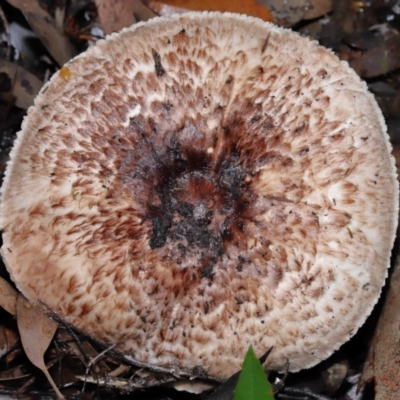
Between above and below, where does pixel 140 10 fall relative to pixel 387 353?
above

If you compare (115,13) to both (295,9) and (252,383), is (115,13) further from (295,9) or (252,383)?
(252,383)

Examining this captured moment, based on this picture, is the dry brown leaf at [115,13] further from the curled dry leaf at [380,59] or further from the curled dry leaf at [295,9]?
the curled dry leaf at [380,59]

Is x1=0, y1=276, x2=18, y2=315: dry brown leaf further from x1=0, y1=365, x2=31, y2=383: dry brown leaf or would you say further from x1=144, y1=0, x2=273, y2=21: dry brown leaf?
x1=144, y1=0, x2=273, y2=21: dry brown leaf

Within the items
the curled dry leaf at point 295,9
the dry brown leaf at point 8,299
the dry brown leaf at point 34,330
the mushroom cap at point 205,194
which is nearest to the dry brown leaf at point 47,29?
the mushroom cap at point 205,194

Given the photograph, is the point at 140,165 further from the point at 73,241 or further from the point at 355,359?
the point at 355,359

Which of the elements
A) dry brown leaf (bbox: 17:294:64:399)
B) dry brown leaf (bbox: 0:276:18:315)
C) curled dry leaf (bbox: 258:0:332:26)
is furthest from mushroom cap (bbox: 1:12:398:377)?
curled dry leaf (bbox: 258:0:332:26)

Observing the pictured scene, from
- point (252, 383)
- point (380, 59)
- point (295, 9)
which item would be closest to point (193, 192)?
point (252, 383)
